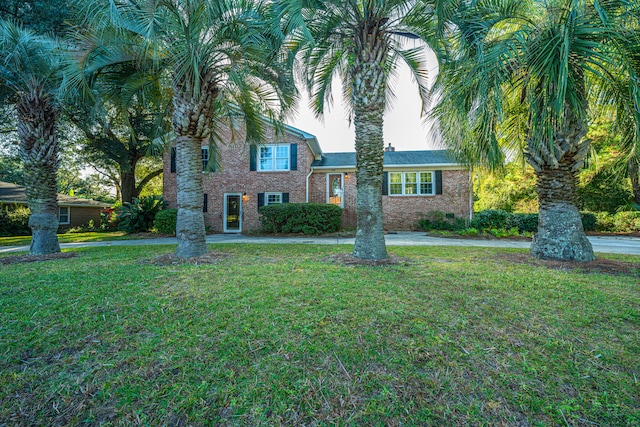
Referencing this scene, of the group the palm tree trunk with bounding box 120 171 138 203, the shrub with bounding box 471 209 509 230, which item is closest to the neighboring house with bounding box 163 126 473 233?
the shrub with bounding box 471 209 509 230

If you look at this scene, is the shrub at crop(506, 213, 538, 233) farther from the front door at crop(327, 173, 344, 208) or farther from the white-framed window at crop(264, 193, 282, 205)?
the white-framed window at crop(264, 193, 282, 205)

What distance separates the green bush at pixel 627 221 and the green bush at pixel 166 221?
21321 mm

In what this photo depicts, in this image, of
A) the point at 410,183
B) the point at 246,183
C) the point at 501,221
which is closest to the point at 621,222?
the point at 501,221

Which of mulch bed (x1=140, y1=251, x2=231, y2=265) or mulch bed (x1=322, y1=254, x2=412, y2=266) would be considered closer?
mulch bed (x1=322, y1=254, x2=412, y2=266)

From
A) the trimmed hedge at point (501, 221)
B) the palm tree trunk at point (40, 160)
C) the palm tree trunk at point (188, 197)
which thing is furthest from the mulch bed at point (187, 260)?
the trimmed hedge at point (501, 221)

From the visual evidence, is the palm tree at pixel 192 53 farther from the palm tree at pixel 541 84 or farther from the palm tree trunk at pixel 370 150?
the palm tree at pixel 541 84

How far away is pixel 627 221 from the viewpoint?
1280 cm

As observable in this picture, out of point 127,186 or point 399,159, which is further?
point 127,186

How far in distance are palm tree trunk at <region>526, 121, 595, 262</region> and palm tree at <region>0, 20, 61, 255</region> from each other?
11019mm

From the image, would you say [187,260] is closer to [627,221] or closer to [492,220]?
[492,220]

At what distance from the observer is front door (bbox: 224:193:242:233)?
14344 mm

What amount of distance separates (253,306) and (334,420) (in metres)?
1.69

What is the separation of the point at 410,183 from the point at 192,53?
40.3 ft

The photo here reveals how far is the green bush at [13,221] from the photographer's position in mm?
15017
